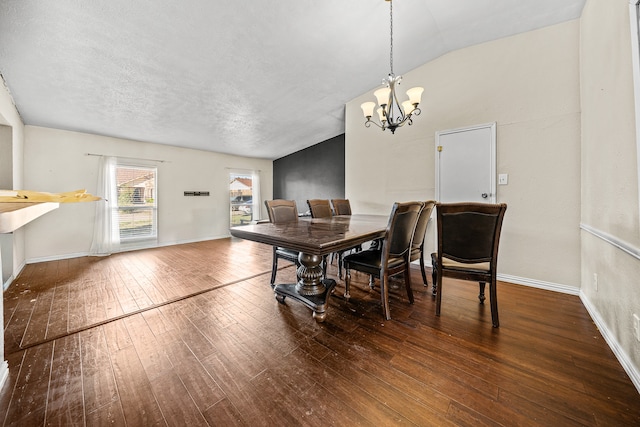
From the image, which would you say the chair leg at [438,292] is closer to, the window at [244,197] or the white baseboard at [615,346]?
the white baseboard at [615,346]

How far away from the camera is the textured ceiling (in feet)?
6.81

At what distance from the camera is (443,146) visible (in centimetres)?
318

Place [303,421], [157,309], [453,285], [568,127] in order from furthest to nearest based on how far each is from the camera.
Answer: [453,285] → [568,127] → [157,309] → [303,421]

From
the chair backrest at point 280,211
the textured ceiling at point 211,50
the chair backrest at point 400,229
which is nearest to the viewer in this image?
the chair backrest at point 400,229

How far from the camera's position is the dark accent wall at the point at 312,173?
545 centimetres

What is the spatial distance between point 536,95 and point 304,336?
3.45 m

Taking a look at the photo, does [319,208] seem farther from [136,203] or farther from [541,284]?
[136,203]

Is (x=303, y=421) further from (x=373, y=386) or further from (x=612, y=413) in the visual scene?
(x=612, y=413)

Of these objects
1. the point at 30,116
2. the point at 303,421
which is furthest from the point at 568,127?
the point at 30,116

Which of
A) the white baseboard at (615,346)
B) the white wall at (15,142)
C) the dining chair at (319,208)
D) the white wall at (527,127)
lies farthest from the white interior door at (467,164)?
the white wall at (15,142)

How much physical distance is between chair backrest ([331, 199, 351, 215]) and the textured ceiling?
179 cm

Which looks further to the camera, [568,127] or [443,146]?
[443,146]

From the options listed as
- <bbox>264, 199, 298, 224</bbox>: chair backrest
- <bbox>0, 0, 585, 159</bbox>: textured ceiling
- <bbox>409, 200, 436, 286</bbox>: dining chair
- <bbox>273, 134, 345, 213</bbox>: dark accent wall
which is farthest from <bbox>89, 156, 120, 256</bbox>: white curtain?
<bbox>409, 200, 436, 286</bbox>: dining chair

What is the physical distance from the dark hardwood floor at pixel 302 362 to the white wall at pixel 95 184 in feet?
5.85
